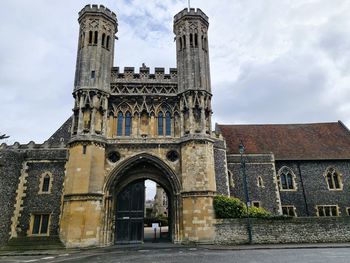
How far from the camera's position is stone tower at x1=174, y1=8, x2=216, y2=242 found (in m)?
17.1

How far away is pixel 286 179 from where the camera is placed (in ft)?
81.7

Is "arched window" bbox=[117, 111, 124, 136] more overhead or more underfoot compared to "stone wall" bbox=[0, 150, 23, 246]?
more overhead

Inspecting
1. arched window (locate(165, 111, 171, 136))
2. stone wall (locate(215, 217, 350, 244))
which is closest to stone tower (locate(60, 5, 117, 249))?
arched window (locate(165, 111, 171, 136))

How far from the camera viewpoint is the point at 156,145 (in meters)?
19.1

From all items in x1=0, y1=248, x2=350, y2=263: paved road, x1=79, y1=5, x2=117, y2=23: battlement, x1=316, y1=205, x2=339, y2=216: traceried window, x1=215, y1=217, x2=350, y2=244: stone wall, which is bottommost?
x1=0, y1=248, x2=350, y2=263: paved road

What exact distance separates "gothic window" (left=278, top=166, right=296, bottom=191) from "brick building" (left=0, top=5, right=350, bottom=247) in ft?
5.60

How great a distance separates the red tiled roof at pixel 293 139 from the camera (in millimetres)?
25484

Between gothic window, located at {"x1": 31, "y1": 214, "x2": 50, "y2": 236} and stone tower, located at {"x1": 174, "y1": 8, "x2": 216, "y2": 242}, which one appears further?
gothic window, located at {"x1": 31, "y1": 214, "x2": 50, "y2": 236}

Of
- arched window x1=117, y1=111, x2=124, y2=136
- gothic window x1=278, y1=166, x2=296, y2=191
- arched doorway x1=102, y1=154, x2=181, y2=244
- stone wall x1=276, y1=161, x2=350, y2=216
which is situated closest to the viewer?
arched doorway x1=102, y1=154, x2=181, y2=244

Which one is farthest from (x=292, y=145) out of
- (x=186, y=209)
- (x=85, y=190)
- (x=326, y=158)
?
(x=85, y=190)

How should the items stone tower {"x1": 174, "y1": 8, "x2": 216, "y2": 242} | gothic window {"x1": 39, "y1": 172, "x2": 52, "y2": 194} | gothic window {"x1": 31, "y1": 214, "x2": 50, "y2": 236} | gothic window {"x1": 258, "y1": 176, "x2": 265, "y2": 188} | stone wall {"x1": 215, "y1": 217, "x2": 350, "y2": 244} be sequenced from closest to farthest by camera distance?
stone wall {"x1": 215, "y1": 217, "x2": 350, "y2": 244} → stone tower {"x1": 174, "y1": 8, "x2": 216, "y2": 242} → gothic window {"x1": 31, "y1": 214, "x2": 50, "y2": 236} → gothic window {"x1": 39, "y1": 172, "x2": 52, "y2": 194} → gothic window {"x1": 258, "y1": 176, "x2": 265, "y2": 188}

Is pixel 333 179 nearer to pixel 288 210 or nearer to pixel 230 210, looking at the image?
pixel 288 210

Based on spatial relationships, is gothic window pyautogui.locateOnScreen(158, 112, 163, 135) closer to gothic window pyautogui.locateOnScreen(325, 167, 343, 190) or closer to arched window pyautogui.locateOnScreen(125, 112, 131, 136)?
arched window pyautogui.locateOnScreen(125, 112, 131, 136)

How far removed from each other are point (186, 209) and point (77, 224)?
22.6 ft
